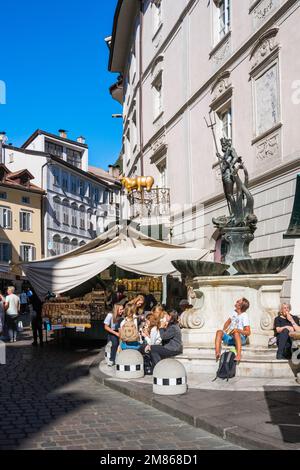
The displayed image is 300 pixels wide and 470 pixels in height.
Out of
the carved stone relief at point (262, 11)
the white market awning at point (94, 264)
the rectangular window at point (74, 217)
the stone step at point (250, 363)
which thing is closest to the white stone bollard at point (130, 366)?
the stone step at point (250, 363)

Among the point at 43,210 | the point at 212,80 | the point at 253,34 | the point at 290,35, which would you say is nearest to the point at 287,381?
the point at 290,35

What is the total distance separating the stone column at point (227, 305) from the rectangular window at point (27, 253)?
133ft

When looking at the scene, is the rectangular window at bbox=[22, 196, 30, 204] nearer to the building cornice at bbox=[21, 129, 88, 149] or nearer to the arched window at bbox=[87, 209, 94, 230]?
the building cornice at bbox=[21, 129, 88, 149]

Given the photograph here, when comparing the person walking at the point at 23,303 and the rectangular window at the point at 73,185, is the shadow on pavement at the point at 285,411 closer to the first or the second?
the person walking at the point at 23,303

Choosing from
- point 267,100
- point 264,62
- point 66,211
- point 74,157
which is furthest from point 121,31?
point 74,157

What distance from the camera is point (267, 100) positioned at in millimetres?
14367

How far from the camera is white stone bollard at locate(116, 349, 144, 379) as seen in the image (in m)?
9.33

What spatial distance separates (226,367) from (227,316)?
158 cm

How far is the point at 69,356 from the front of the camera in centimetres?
1367

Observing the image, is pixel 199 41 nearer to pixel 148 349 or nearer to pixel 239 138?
pixel 239 138

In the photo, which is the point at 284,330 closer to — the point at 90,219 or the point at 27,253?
the point at 27,253

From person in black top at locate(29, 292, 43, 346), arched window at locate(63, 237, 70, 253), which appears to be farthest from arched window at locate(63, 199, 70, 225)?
person in black top at locate(29, 292, 43, 346)

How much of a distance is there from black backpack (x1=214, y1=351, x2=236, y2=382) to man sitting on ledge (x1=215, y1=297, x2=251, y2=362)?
0.33m

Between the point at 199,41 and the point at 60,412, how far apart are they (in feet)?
50.0
